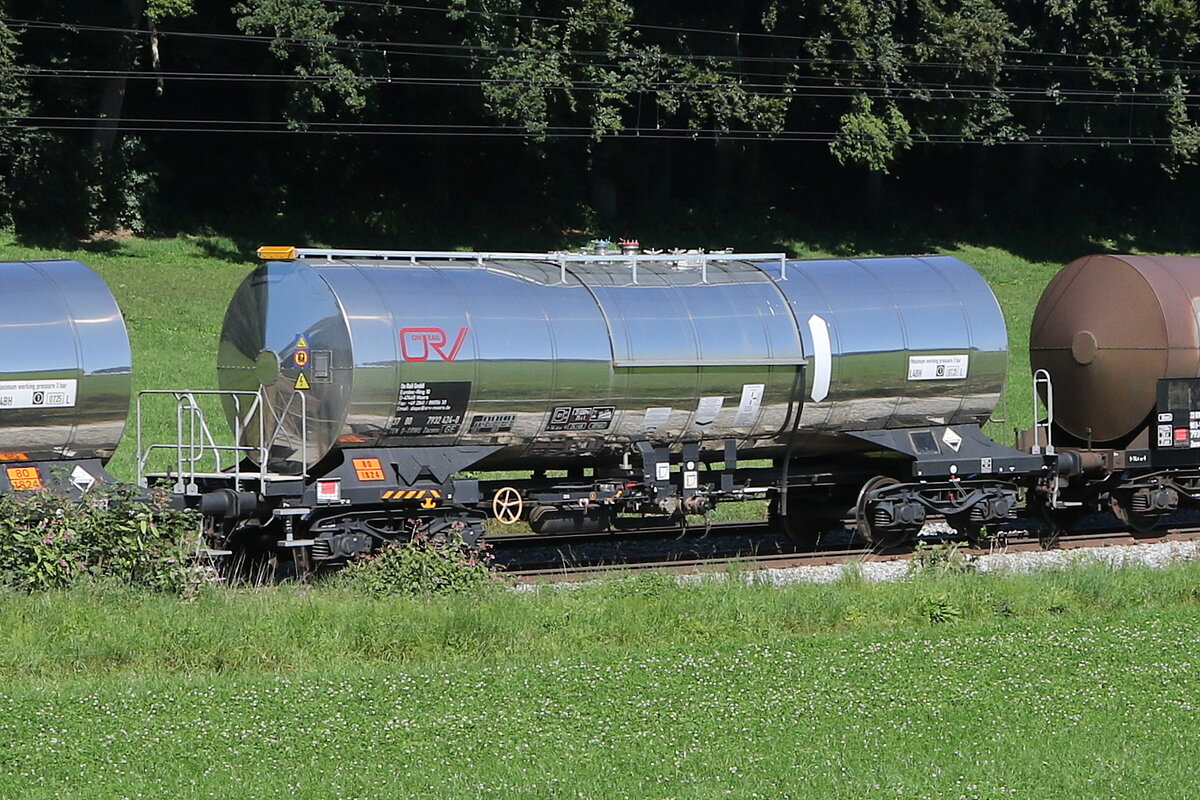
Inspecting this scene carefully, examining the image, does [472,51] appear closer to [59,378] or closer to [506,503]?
[506,503]

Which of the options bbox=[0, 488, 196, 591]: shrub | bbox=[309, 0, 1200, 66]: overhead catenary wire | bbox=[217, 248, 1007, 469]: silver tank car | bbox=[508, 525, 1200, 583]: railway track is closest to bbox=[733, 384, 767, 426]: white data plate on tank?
bbox=[217, 248, 1007, 469]: silver tank car

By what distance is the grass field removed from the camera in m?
30.2

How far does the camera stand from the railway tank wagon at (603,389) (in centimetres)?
1628

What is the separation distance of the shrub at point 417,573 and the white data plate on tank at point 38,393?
3.42 meters

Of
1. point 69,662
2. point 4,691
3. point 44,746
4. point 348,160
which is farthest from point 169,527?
point 348,160

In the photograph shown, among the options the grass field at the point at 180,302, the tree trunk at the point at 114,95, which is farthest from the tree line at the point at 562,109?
the grass field at the point at 180,302

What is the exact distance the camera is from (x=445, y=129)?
52375mm

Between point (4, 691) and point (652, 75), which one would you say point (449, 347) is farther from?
point (652, 75)

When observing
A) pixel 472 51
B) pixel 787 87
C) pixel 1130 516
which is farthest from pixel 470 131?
pixel 1130 516

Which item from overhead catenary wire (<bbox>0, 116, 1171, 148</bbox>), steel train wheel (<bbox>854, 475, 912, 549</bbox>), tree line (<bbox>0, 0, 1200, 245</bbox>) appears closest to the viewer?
steel train wheel (<bbox>854, 475, 912, 549</bbox>)

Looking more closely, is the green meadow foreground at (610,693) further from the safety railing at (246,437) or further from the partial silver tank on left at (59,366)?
the partial silver tank on left at (59,366)

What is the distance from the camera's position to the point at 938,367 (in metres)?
19.0

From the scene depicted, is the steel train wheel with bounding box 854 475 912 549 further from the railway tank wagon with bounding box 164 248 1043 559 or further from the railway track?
the railway track

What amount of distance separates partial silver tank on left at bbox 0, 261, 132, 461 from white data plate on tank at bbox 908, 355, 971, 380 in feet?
30.1
